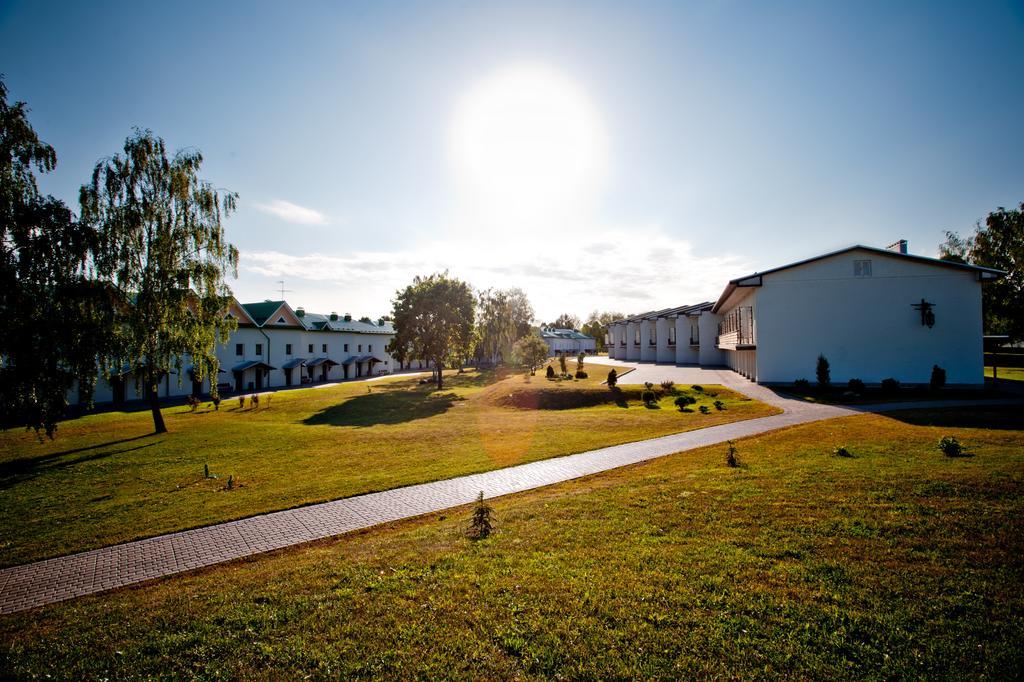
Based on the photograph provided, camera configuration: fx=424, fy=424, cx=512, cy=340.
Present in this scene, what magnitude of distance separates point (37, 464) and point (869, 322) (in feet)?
141

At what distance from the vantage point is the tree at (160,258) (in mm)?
19125

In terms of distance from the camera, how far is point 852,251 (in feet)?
91.5

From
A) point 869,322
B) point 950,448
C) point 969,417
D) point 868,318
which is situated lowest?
point 969,417

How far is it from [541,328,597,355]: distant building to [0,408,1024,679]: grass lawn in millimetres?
84562

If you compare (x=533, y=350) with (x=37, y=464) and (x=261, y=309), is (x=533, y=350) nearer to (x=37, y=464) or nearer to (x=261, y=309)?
(x=261, y=309)

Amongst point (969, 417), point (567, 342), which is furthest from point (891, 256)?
point (567, 342)

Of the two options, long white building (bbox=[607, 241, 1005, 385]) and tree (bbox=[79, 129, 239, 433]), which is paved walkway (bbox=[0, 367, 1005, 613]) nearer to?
tree (bbox=[79, 129, 239, 433])

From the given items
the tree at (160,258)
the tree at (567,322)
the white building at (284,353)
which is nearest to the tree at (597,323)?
the tree at (567,322)

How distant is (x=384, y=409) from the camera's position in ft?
96.5

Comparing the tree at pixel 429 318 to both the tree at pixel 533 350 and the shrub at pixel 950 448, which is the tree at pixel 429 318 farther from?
the shrub at pixel 950 448

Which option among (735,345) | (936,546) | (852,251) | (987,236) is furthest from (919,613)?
(987,236)

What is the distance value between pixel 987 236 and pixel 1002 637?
58.8 m

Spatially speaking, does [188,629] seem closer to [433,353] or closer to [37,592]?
[37,592]

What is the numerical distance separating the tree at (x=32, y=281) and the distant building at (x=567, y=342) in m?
84.1
